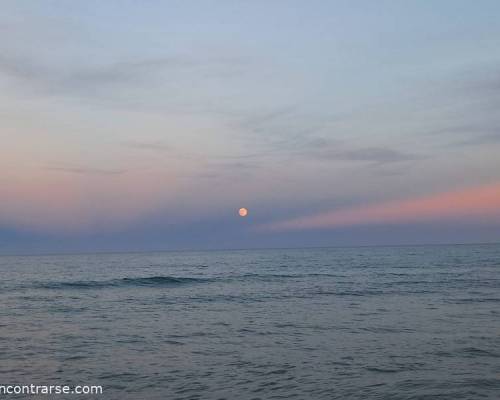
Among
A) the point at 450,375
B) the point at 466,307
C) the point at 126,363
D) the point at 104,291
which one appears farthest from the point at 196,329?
the point at 104,291

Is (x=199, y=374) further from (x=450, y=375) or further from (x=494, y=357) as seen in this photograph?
(x=494, y=357)

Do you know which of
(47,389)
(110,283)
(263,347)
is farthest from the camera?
(110,283)

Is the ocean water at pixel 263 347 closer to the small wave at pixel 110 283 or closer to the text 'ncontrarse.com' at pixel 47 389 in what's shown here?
the text 'ncontrarse.com' at pixel 47 389

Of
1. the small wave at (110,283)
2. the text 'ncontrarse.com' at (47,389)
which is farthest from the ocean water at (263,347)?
the small wave at (110,283)

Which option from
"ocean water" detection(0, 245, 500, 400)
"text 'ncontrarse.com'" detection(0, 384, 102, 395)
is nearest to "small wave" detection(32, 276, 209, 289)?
"ocean water" detection(0, 245, 500, 400)

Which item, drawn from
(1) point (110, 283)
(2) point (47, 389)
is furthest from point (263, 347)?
(1) point (110, 283)

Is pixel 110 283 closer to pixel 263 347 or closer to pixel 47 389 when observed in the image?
pixel 263 347

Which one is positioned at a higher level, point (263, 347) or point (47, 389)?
point (47, 389)

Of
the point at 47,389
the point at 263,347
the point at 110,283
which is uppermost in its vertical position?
the point at 47,389

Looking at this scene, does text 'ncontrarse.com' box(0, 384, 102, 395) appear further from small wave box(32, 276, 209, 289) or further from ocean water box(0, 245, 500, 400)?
small wave box(32, 276, 209, 289)

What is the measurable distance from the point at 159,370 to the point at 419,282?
38.7 meters

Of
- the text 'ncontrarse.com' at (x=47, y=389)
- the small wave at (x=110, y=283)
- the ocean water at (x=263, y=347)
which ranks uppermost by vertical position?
the text 'ncontrarse.com' at (x=47, y=389)

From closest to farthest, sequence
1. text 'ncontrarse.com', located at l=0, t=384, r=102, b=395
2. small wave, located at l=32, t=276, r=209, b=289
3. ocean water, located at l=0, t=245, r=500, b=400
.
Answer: text 'ncontrarse.com', located at l=0, t=384, r=102, b=395 → ocean water, located at l=0, t=245, r=500, b=400 → small wave, located at l=32, t=276, r=209, b=289

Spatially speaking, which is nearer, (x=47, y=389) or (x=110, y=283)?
(x=47, y=389)
